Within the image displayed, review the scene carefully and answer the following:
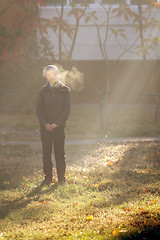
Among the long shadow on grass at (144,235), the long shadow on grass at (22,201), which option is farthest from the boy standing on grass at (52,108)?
the long shadow on grass at (144,235)

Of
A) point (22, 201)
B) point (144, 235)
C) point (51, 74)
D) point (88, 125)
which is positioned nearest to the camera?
point (144, 235)

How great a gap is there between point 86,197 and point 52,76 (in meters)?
1.90

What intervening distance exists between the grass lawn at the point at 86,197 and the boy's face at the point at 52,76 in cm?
168

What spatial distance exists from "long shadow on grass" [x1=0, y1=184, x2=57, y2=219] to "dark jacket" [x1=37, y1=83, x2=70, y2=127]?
3.39 feet

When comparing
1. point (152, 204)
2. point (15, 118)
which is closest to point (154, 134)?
point (15, 118)

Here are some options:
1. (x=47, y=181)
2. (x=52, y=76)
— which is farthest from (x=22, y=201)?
(x=52, y=76)

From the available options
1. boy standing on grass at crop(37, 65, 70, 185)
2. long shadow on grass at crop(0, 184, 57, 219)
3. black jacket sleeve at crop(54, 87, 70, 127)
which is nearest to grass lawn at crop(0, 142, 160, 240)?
long shadow on grass at crop(0, 184, 57, 219)

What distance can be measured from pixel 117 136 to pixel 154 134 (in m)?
1.09

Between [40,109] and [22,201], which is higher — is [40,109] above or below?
above

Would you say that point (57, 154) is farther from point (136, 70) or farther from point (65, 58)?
point (136, 70)

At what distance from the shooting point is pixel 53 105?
572cm

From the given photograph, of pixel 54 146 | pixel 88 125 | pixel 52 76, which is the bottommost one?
pixel 88 125

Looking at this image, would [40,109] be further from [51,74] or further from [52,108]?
[51,74]

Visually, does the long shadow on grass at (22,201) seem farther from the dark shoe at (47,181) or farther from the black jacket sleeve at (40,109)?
the black jacket sleeve at (40,109)
